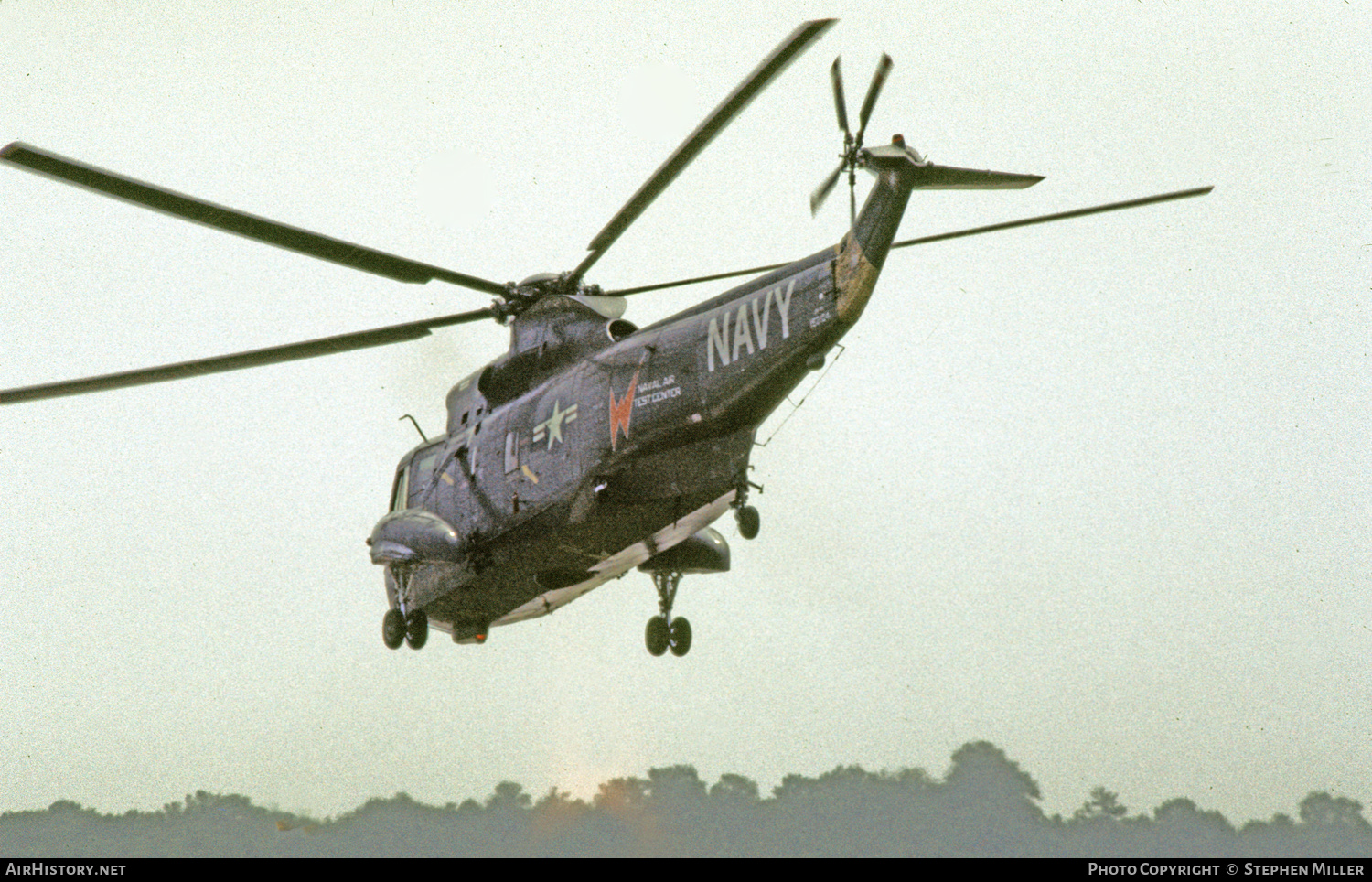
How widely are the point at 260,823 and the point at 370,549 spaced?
66.4 ft

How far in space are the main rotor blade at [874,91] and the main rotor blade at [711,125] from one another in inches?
27.1

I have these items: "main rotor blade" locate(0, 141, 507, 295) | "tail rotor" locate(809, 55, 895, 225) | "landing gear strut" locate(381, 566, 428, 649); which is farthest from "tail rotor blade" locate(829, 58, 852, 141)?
"landing gear strut" locate(381, 566, 428, 649)

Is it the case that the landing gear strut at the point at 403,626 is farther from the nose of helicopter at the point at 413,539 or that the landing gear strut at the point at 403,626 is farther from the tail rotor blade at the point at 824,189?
the tail rotor blade at the point at 824,189

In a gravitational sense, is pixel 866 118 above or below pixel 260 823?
above

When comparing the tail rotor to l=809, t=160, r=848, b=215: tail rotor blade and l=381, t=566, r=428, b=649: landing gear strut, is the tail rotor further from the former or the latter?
l=381, t=566, r=428, b=649: landing gear strut

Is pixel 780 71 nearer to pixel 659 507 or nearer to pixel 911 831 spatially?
pixel 659 507

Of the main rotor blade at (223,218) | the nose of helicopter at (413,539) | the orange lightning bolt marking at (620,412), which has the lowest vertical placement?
the nose of helicopter at (413,539)

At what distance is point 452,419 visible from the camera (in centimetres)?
1834

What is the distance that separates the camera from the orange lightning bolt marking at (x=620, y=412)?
564 inches

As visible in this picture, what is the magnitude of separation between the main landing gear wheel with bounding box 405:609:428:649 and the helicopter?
2cm

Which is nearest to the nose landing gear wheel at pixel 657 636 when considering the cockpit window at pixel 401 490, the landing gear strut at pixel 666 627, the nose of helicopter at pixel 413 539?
the landing gear strut at pixel 666 627

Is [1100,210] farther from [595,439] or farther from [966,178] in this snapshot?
[595,439]

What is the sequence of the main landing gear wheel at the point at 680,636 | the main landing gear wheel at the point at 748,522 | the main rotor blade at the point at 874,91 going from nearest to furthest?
the main rotor blade at the point at 874,91, the main landing gear wheel at the point at 748,522, the main landing gear wheel at the point at 680,636
